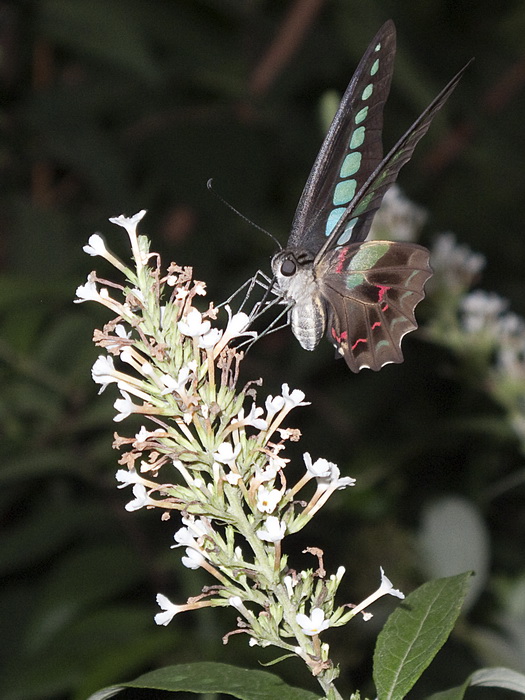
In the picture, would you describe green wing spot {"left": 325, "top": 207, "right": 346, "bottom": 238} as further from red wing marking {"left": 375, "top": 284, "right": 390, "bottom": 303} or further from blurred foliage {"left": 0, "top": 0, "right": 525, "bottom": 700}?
blurred foliage {"left": 0, "top": 0, "right": 525, "bottom": 700}

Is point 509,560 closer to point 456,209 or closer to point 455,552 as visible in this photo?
point 455,552

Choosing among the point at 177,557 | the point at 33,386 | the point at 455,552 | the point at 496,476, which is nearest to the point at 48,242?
the point at 33,386

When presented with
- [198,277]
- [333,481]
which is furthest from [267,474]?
[198,277]

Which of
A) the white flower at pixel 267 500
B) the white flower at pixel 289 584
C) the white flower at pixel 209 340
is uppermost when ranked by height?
the white flower at pixel 209 340

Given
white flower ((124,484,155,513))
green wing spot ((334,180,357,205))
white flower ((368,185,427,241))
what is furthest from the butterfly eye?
white flower ((368,185,427,241))

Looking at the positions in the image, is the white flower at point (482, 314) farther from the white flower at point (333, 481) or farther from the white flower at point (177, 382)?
the white flower at point (177, 382)

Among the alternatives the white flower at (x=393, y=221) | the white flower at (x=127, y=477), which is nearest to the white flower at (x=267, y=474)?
the white flower at (x=127, y=477)

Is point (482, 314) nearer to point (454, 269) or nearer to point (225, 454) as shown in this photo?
point (454, 269)
